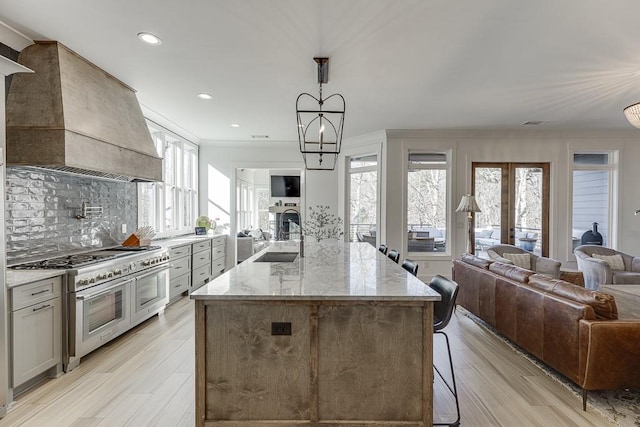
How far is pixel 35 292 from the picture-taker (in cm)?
249

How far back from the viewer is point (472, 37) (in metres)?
2.80

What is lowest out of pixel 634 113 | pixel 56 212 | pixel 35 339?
pixel 35 339

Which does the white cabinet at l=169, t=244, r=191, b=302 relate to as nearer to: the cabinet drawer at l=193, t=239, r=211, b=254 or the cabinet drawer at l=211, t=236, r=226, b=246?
the cabinet drawer at l=193, t=239, r=211, b=254

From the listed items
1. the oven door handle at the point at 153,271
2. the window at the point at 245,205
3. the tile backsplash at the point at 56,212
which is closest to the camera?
the tile backsplash at the point at 56,212

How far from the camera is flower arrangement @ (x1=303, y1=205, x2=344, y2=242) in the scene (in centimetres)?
712

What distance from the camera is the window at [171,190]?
5.14 meters

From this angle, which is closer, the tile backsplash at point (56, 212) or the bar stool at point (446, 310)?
the bar stool at point (446, 310)

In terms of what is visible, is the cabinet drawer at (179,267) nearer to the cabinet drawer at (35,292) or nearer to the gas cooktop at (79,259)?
the gas cooktop at (79,259)

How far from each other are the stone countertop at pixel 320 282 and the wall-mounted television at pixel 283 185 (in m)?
5.63

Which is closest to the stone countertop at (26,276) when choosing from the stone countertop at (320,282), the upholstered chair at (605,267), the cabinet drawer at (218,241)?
the stone countertop at (320,282)

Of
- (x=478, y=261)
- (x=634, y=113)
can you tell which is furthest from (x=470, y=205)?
(x=634, y=113)

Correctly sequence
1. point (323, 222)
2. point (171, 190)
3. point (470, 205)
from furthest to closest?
1. point (323, 222)
2. point (171, 190)
3. point (470, 205)

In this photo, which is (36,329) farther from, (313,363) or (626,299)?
(626,299)

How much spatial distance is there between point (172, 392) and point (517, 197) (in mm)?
6302
